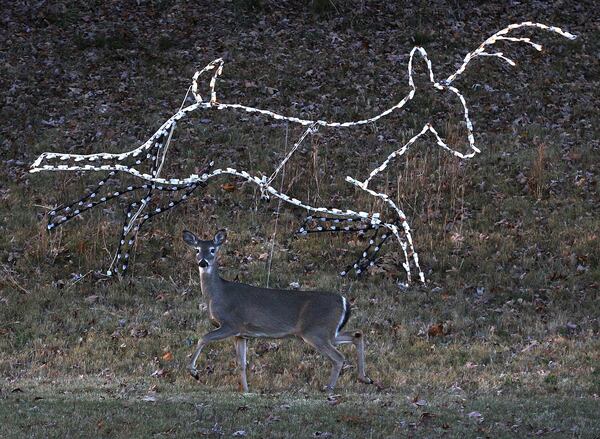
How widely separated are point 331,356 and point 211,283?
5.28ft

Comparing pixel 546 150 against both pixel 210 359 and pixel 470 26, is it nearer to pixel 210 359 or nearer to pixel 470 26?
pixel 470 26

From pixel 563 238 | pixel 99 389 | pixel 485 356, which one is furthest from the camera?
pixel 563 238

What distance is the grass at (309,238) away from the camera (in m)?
10.4

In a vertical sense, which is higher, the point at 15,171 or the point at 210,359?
the point at 210,359

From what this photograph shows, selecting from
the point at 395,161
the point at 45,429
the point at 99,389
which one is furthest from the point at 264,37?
the point at 45,429

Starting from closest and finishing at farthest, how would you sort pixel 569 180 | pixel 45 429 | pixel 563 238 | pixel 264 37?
1. pixel 45 429
2. pixel 563 238
3. pixel 569 180
4. pixel 264 37

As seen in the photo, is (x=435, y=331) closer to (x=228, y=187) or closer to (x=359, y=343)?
(x=359, y=343)

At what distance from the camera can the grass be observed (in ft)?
34.2

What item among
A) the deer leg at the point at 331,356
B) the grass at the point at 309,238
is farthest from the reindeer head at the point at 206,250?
the deer leg at the point at 331,356

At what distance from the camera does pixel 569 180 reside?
19844mm

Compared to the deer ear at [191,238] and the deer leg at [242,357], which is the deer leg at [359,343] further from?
the deer ear at [191,238]

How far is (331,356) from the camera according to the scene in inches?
452

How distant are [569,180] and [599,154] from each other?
55.4 inches

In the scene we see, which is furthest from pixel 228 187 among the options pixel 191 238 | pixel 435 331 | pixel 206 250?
pixel 206 250
